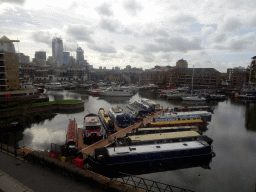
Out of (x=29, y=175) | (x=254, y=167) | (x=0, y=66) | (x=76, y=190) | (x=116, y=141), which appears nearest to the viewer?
(x=76, y=190)

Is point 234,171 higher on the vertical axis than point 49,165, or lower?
lower

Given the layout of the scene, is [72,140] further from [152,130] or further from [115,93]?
[115,93]

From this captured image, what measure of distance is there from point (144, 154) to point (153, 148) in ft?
3.26

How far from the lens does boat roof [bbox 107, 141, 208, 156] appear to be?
12.4 meters

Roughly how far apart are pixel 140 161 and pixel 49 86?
67452mm

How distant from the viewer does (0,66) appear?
33062 millimetres

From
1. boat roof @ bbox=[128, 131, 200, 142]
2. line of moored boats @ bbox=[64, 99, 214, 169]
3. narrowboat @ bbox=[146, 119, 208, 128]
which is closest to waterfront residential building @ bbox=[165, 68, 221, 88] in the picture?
narrowboat @ bbox=[146, 119, 208, 128]

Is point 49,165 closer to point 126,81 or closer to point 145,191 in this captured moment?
point 145,191

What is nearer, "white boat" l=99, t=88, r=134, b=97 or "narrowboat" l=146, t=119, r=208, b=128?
"narrowboat" l=146, t=119, r=208, b=128

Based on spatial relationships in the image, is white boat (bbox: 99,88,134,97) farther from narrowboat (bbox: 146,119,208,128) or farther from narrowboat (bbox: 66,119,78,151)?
narrowboat (bbox: 66,119,78,151)

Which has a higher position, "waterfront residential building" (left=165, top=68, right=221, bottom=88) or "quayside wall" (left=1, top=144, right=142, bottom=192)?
Answer: "waterfront residential building" (left=165, top=68, right=221, bottom=88)

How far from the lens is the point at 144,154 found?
41.1ft

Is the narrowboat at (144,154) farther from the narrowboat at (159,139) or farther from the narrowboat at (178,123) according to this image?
the narrowboat at (178,123)

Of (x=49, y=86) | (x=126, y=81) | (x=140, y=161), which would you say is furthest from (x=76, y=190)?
(x=126, y=81)
